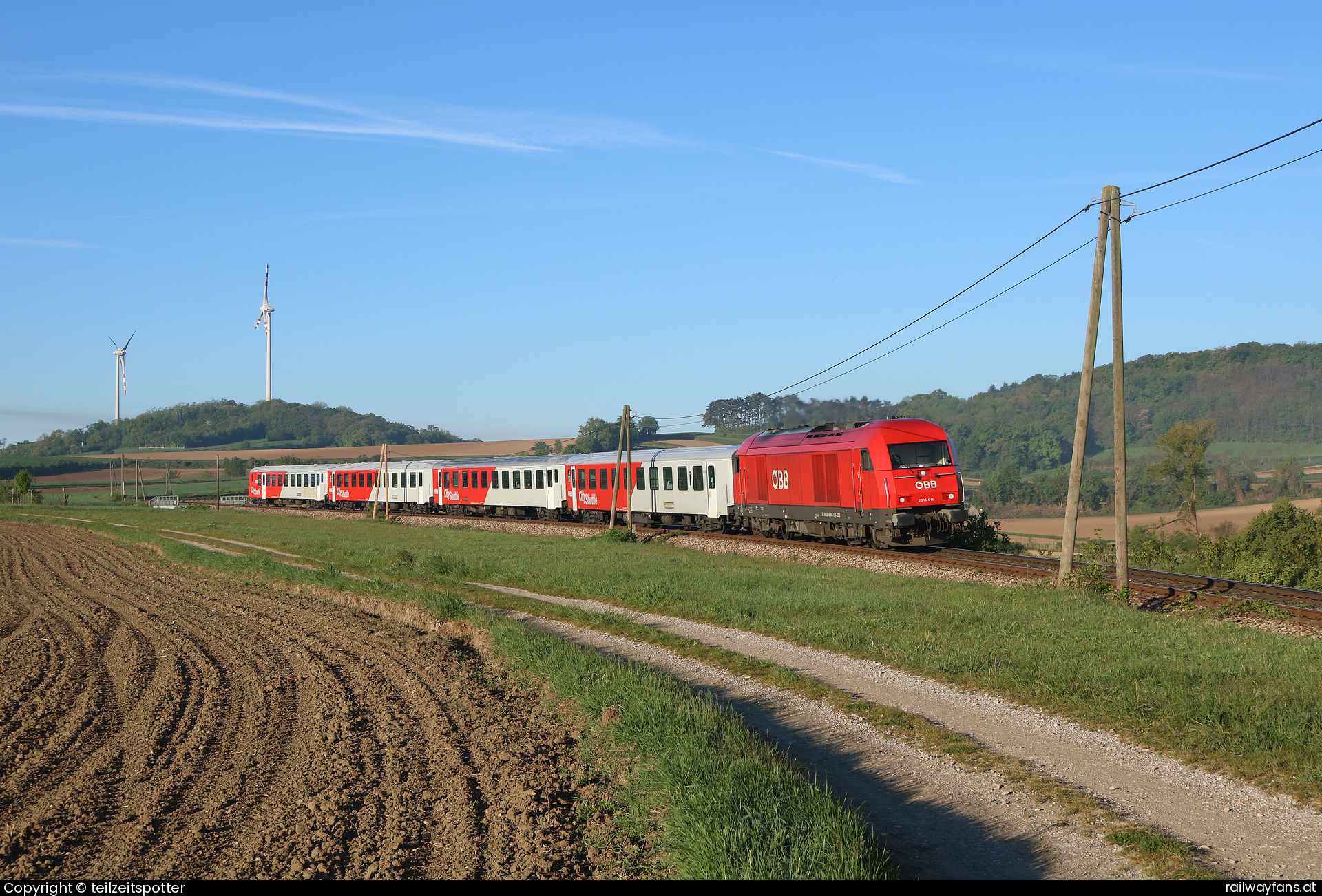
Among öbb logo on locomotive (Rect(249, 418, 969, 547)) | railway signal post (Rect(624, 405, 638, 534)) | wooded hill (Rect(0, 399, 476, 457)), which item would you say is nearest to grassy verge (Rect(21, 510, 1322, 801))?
öbb logo on locomotive (Rect(249, 418, 969, 547))

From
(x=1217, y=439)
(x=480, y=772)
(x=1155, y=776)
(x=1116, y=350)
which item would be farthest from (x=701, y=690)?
(x=1217, y=439)

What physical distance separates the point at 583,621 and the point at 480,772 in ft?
25.5

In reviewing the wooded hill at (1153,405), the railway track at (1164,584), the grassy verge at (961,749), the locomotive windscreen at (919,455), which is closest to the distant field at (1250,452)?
the wooded hill at (1153,405)

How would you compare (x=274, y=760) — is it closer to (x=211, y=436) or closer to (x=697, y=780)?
(x=697, y=780)

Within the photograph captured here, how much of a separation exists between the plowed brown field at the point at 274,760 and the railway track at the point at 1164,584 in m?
11.8

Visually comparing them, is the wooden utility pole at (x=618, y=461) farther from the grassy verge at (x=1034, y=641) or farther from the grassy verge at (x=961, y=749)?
the grassy verge at (x=961, y=749)

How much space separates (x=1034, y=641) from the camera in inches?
479

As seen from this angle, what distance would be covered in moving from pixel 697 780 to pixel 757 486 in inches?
944

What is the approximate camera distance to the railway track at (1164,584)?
1525 centimetres

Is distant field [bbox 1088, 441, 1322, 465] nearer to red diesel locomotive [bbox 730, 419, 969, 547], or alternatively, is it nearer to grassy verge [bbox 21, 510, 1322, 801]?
red diesel locomotive [bbox 730, 419, 969, 547]

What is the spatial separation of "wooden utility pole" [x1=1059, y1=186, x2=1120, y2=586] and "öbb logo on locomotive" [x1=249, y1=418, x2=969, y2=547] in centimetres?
543

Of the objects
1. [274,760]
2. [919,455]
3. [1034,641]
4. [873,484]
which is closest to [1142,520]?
[919,455]

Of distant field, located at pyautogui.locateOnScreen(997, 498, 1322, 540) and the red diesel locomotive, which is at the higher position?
the red diesel locomotive

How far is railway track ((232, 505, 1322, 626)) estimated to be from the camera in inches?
600
